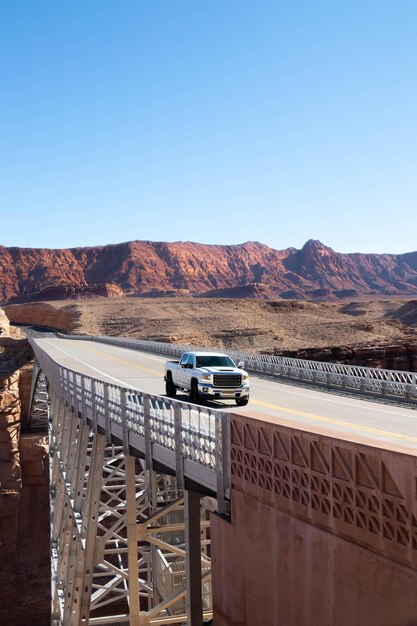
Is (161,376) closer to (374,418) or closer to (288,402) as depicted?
(288,402)

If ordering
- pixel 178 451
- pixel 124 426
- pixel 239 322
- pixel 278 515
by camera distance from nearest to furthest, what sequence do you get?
pixel 278 515
pixel 178 451
pixel 124 426
pixel 239 322

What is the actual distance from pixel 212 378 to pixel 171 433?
7.62 metres

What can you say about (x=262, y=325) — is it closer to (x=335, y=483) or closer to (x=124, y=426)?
(x=124, y=426)

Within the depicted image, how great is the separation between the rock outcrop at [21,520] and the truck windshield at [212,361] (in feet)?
88.7

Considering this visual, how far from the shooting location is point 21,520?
44.9m

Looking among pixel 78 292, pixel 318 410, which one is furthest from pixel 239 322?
pixel 78 292

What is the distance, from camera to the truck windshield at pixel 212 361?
2048 centimetres

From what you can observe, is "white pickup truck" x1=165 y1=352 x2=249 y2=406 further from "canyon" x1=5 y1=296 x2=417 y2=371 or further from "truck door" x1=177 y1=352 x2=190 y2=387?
"canyon" x1=5 y1=296 x2=417 y2=371

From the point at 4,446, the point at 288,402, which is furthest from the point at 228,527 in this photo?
the point at 4,446

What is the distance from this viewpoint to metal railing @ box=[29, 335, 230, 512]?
31.3 ft

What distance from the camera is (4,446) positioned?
47.1 metres

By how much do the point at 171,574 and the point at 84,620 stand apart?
2322 mm

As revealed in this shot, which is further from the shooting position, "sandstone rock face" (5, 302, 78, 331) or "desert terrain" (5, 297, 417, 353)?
"sandstone rock face" (5, 302, 78, 331)

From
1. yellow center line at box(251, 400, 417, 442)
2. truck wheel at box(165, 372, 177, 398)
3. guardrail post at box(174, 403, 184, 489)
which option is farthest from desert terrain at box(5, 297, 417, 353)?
guardrail post at box(174, 403, 184, 489)
